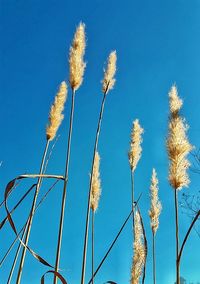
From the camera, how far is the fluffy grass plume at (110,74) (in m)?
4.18

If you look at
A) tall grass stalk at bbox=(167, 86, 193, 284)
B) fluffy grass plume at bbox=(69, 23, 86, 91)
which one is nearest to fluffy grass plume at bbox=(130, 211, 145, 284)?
tall grass stalk at bbox=(167, 86, 193, 284)

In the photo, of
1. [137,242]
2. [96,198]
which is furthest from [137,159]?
[137,242]

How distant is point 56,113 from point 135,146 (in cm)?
161

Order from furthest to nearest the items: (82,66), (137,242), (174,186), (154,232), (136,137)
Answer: (136,137), (154,232), (82,66), (174,186), (137,242)

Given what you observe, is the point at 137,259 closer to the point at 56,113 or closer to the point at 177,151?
the point at 177,151

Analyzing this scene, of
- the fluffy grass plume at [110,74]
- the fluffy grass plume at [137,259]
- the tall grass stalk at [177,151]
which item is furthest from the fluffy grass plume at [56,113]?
the fluffy grass plume at [137,259]

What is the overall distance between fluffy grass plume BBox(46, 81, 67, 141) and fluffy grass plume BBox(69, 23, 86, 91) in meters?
0.53

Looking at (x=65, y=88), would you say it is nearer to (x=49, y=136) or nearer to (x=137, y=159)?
(x=49, y=136)

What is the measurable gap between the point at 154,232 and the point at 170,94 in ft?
7.96

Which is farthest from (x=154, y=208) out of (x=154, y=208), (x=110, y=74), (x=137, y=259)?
(x=137, y=259)

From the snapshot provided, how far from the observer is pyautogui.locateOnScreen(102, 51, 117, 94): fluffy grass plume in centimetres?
418

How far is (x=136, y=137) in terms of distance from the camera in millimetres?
5523

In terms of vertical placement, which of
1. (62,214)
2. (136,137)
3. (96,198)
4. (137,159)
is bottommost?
(62,214)

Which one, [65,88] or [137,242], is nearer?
[137,242]
